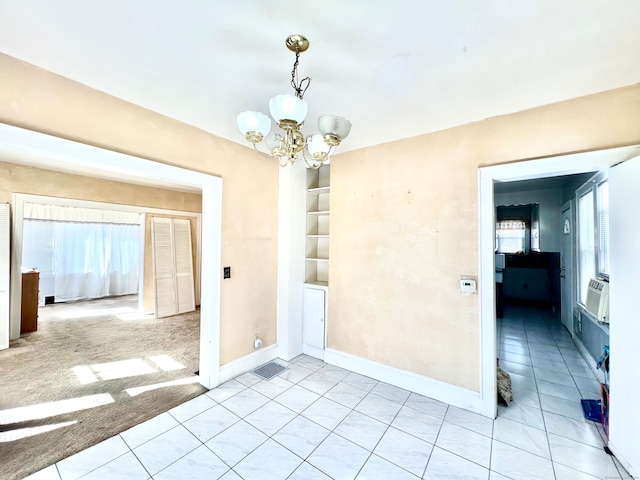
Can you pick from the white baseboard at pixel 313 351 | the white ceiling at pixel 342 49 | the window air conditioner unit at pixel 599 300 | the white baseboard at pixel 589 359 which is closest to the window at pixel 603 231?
the window air conditioner unit at pixel 599 300

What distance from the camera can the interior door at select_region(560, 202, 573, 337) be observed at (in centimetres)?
423

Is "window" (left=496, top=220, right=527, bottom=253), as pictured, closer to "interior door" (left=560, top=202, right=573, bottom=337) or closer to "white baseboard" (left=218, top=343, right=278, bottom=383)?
"interior door" (left=560, top=202, right=573, bottom=337)

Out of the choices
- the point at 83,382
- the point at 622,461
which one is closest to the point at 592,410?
the point at 622,461

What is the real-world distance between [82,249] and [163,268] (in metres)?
3.22

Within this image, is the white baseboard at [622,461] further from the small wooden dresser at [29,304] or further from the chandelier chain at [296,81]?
the small wooden dresser at [29,304]

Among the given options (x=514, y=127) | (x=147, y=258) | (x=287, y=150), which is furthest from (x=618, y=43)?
(x=147, y=258)

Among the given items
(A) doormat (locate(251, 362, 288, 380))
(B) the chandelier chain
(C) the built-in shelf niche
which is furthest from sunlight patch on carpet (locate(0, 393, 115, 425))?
(B) the chandelier chain

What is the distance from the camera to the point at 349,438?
6.46 ft

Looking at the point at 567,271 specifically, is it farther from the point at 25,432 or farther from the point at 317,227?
the point at 25,432

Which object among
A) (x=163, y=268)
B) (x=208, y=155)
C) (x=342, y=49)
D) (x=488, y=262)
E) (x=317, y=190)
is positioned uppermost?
(x=342, y=49)

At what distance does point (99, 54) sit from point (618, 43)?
2.88 m

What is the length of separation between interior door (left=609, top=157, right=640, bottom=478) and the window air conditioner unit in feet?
3.49

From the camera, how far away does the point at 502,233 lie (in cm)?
650

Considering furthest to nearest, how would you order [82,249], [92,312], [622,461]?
[82,249] → [92,312] → [622,461]
